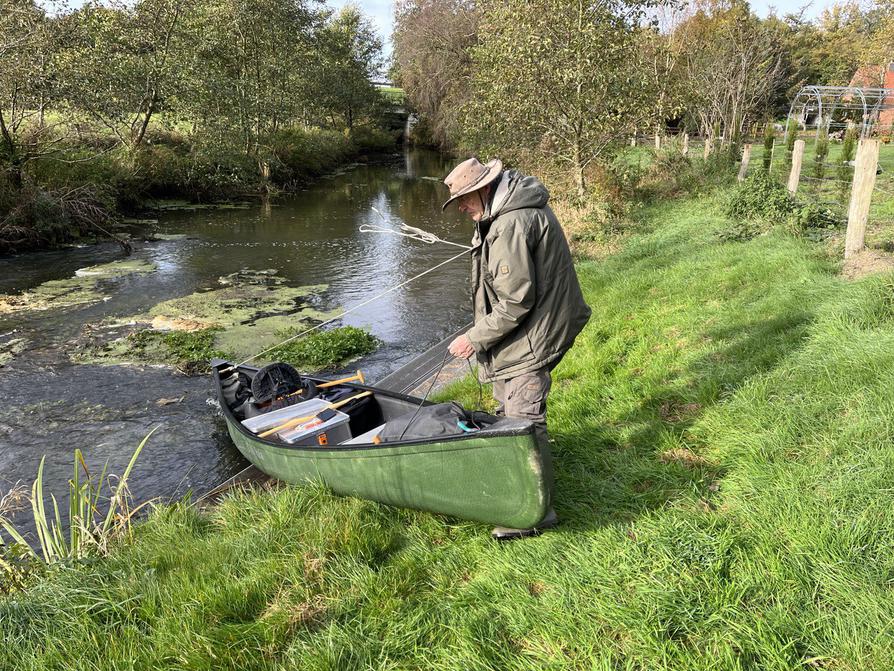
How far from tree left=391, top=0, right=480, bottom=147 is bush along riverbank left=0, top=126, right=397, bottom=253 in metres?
6.45

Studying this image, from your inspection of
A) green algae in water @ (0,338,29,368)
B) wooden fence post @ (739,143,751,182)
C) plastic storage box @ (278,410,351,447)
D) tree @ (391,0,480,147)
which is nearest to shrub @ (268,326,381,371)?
plastic storage box @ (278,410,351,447)

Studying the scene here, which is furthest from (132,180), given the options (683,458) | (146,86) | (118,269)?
(683,458)

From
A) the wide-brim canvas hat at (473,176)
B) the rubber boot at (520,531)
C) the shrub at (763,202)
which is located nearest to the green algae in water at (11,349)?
the wide-brim canvas hat at (473,176)

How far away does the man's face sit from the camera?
127 inches

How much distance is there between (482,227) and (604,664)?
215 cm

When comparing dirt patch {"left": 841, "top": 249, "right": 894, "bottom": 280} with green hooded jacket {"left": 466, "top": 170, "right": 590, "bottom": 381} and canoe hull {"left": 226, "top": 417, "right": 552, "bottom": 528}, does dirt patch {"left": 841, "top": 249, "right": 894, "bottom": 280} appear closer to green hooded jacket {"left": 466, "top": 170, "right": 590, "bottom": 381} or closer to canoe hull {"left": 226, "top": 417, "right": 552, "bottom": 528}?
green hooded jacket {"left": 466, "top": 170, "right": 590, "bottom": 381}

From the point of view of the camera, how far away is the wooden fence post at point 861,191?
6.36 metres

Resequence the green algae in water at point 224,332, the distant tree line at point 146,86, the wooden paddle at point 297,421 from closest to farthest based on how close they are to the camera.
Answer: the wooden paddle at point 297,421 < the green algae in water at point 224,332 < the distant tree line at point 146,86

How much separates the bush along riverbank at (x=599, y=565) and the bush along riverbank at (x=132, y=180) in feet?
43.9

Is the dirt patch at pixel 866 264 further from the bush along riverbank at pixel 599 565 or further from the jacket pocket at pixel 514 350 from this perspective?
the jacket pocket at pixel 514 350

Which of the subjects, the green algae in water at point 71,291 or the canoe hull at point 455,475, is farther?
the green algae in water at point 71,291

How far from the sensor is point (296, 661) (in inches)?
99.5

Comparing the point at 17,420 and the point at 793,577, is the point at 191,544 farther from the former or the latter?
the point at 17,420

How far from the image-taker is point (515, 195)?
3.07 meters
